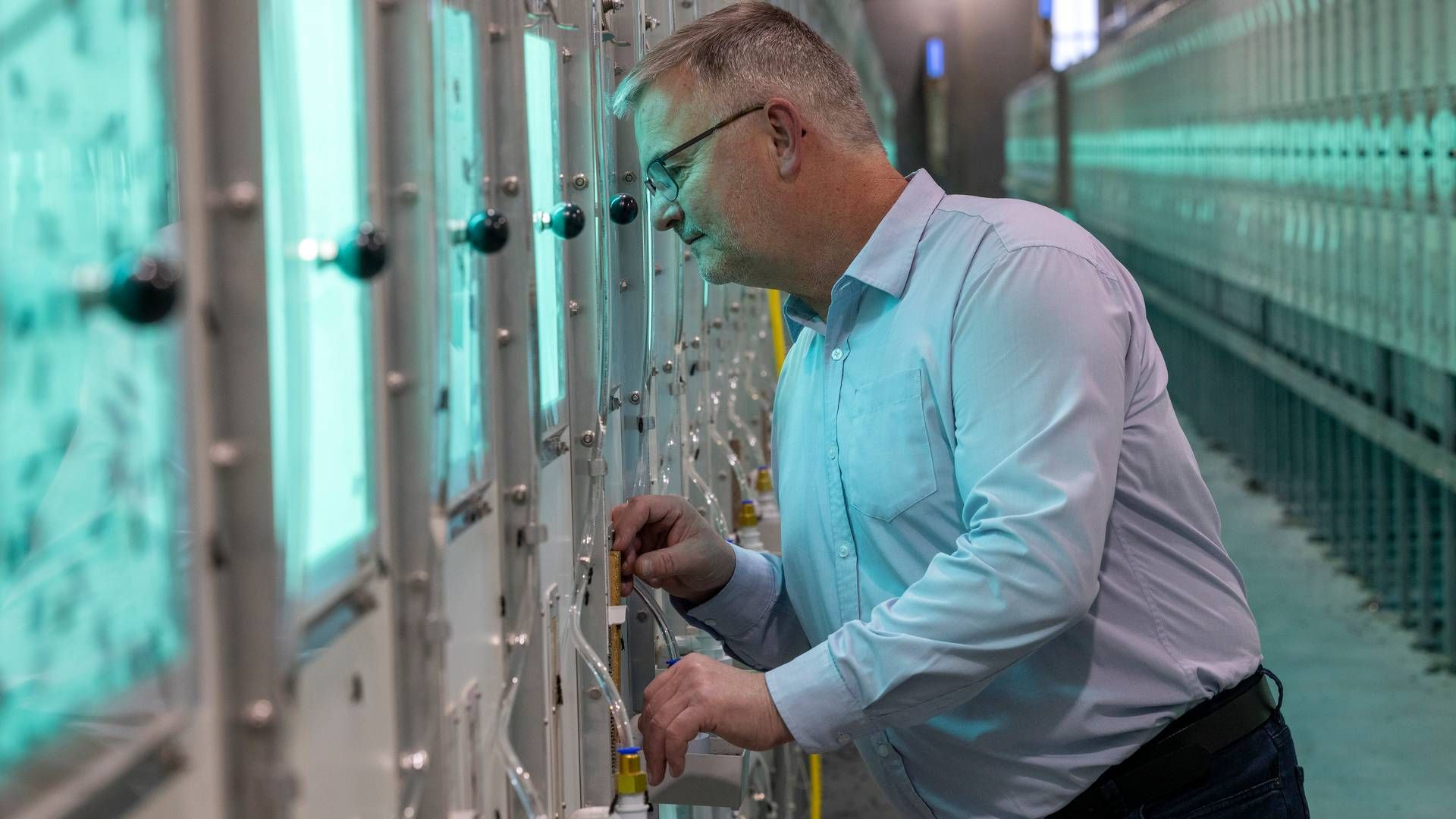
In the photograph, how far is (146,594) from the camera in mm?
Result: 643

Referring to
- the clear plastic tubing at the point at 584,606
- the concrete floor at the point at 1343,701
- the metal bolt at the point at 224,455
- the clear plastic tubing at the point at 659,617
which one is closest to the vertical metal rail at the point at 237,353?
the metal bolt at the point at 224,455

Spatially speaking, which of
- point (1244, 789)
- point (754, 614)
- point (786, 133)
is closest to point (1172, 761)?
point (1244, 789)

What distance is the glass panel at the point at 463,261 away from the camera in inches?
39.6

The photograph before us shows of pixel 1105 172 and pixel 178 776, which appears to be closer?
pixel 178 776

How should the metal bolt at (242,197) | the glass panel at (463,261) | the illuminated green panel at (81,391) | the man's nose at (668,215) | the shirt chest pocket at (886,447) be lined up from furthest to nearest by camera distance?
the man's nose at (668,215)
the shirt chest pocket at (886,447)
the glass panel at (463,261)
the metal bolt at (242,197)
the illuminated green panel at (81,391)

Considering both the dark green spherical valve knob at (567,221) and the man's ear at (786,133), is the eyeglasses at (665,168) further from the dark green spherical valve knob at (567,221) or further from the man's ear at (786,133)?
the dark green spherical valve knob at (567,221)

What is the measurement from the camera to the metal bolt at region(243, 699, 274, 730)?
68 cm

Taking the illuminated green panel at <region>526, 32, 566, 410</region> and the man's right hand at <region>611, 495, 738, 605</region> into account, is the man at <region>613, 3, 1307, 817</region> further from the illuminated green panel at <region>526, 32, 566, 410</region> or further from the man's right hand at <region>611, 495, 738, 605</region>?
the illuminated green panel at <region>526, 32, 566, 410</region>

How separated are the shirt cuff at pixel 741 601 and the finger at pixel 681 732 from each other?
405 millimetres

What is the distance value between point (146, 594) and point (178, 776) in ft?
0.28

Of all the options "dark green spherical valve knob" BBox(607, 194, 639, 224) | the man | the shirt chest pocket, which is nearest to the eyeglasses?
the man

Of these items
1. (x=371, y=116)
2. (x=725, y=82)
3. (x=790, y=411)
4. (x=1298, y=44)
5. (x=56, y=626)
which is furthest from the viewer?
(x=1298, y=44)

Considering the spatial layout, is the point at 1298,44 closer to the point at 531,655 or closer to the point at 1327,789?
the point at 1327,789

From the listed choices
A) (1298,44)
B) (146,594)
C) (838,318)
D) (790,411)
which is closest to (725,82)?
(838,318)
